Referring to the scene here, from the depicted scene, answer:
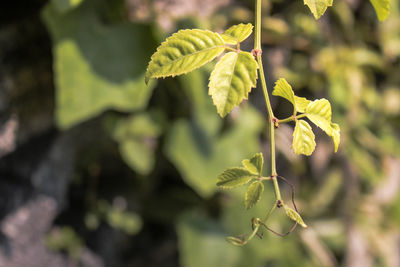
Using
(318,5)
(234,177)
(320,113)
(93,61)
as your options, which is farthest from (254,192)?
(93,61)

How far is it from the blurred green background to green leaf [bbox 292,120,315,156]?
0.56m

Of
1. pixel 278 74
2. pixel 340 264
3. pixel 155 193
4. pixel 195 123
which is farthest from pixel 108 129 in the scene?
pixel 340 264

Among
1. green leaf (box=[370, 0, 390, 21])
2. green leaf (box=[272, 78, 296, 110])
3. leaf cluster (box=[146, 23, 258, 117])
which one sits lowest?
green leaf (box=[272, 78, 296, 110])

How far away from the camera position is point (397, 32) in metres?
2.25

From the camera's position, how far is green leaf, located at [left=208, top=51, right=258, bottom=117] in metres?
0.53

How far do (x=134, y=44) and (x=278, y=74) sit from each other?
929mm

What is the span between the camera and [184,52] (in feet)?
1.84

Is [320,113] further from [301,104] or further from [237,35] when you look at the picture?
[237,35]

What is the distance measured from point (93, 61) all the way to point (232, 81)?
71 centimetres

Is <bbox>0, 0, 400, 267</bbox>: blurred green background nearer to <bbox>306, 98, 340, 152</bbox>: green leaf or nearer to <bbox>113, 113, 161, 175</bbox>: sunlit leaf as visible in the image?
<bbox>113, 113, 161, 175</bbox>: sunlit leaf

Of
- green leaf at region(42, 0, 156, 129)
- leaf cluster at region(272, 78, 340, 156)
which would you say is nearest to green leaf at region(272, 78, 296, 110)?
leaf cluster at region(272, 78, 340, 156)

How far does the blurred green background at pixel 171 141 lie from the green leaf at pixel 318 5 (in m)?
0.51

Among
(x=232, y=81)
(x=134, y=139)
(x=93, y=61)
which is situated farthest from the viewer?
(x=134, y=139)

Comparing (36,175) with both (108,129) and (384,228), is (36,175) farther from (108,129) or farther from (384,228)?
(384,228)
